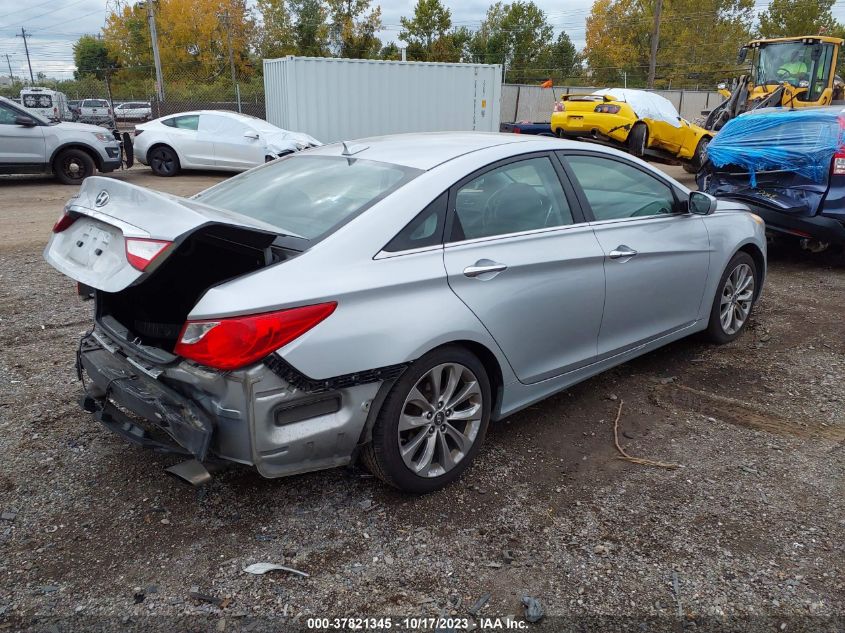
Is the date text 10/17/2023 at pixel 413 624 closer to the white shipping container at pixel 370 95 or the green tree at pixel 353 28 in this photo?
the white shipping container at pixel 370 95

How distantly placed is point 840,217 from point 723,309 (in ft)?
9.16

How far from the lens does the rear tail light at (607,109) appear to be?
582 inches

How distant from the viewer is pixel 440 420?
118 inches

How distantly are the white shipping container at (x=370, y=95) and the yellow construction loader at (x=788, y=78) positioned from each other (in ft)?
19.3

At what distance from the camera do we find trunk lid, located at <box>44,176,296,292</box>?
2521 mm

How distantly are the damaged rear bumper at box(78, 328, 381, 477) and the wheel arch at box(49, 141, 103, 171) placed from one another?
39.1 feet

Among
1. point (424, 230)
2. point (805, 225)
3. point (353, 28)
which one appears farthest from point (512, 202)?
point (353, 28)

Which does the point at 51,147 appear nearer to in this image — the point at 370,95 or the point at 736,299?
the point at 370,95

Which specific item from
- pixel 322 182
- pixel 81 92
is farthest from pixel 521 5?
pixel 322 182

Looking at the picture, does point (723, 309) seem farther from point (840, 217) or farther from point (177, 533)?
point (177, 533)

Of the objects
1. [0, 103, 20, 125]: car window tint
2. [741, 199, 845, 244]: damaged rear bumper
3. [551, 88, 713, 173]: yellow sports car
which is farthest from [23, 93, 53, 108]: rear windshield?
[741, 199, 845, 244]: damaged rear bumper

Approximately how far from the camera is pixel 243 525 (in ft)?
9.41

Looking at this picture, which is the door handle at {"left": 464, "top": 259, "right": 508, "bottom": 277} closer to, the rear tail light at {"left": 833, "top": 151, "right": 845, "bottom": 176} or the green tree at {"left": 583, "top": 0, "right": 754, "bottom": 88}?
the rear tail light at {"left": 833, "top": 151, "right": 845, "bottom": 176}

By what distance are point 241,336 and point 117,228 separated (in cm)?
73
